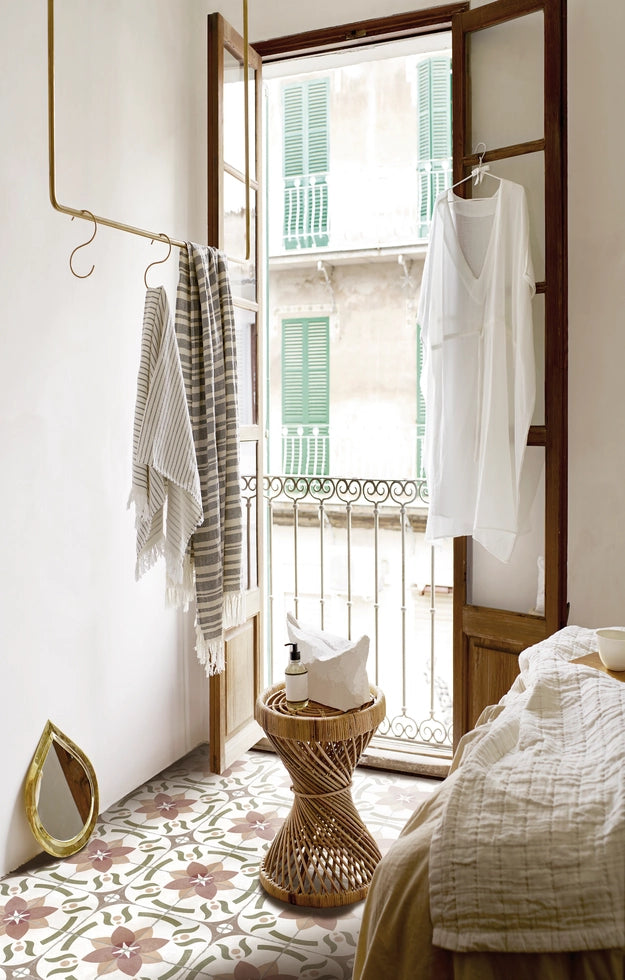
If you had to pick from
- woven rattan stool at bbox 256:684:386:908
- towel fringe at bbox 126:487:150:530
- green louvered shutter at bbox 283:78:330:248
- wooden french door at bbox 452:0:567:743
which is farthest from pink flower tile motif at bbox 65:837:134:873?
green louvered shutter at bbox 283:78:330:248

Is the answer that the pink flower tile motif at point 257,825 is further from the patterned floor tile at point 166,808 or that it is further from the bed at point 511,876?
the bed at point 511,876

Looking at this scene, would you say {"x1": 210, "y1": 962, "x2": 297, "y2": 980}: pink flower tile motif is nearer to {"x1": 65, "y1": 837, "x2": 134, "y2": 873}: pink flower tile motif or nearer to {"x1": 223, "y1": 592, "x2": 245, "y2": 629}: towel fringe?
{"x1": 65, "y1": 837, "x2": 134, "y2": 873}: pink flower tile motif

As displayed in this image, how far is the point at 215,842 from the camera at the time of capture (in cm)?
244

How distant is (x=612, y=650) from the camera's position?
5.57 ft

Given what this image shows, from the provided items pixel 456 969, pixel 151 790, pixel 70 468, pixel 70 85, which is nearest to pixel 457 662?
pixel 151 790

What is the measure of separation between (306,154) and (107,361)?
409 centimetres

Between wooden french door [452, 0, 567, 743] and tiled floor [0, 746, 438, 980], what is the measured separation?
579mm

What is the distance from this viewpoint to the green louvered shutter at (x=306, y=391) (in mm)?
7645

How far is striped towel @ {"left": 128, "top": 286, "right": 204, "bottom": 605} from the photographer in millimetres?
2279

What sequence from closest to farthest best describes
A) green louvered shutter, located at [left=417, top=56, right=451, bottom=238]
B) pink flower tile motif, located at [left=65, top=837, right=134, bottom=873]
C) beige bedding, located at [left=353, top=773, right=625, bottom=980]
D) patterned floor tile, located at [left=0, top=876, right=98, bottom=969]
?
beige bedding, located at [left=353, top=773, right=625, bottom=980] < patterned floor tile, located at [left=0, top=876, right=98, bottom=969] < pink flower tile motif, located at [left=65, top=837, right=134, bottom=873] < green louvered shutter, located at [left=417, top=56, right=451, bottom=238]

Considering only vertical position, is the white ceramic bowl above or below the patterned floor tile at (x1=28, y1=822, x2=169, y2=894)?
above

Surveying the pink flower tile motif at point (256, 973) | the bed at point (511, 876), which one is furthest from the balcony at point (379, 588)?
the bed at point (511, 876)

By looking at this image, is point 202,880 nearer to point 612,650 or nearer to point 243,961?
point 243,961

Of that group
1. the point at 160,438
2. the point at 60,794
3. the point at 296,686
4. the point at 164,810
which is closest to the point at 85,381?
the point at 160,438
